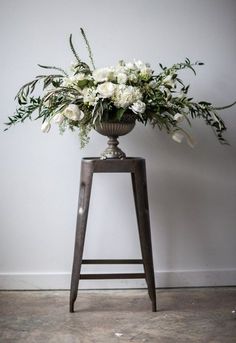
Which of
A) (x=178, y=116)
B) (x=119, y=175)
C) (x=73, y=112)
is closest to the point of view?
(x=73, y=112)

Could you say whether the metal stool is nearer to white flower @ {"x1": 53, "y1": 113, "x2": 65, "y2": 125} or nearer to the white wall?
white flower @ {"x1": 53, "y1": 113, "x2": 65, "y2": 125}

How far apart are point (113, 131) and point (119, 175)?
486mm

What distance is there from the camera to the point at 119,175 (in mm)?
2260

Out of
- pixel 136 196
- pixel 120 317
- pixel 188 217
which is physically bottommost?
pixel 120 317

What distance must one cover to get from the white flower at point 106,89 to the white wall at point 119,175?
0.59 m

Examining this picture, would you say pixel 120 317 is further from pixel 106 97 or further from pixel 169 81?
pixel 169 81

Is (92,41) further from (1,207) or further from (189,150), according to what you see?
(1,207)

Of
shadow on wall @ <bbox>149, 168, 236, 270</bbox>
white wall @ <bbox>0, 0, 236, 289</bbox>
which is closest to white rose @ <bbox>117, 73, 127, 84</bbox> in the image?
white wall @ <bbox>0, 0, 236, 289</bbox>

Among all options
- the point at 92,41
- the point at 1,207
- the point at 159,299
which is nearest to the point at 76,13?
the point at 92,41

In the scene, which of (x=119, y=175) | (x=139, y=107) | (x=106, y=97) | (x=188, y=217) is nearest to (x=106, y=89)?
(x=106, y=97)

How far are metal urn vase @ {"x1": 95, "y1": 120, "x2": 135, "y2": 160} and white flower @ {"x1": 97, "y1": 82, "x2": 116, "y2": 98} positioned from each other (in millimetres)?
160

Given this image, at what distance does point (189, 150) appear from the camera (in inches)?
89.5

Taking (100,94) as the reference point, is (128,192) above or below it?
below

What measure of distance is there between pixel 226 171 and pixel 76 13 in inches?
51.7
